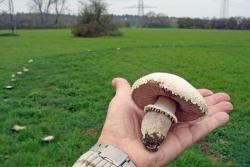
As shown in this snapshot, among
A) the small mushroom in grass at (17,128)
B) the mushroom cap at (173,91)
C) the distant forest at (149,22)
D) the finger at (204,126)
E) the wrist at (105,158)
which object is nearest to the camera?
the wrist at (105,158)

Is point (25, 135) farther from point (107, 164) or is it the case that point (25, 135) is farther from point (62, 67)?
point (62, 67)

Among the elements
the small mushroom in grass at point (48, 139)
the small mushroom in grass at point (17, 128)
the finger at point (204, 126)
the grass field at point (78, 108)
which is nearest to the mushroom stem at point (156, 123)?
the finger at point (204, 126)

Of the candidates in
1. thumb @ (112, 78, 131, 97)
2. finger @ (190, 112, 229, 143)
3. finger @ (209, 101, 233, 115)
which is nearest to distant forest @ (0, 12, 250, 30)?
thumb @ (112, 78, 131, 97)

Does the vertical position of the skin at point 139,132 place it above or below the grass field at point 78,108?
above

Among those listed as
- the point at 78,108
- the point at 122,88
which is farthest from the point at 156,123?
the point at 78,108

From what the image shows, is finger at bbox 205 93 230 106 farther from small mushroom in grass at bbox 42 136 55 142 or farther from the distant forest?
the distant forest

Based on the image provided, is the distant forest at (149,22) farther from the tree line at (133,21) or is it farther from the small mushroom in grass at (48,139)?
the small mushroom in grass at (48,139)

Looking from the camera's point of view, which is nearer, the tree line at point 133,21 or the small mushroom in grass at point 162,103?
the small mushroom in grass at point 162,103

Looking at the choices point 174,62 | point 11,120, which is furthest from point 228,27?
point 11,120
